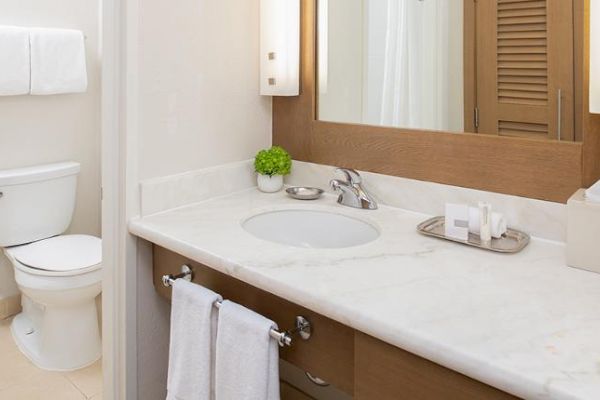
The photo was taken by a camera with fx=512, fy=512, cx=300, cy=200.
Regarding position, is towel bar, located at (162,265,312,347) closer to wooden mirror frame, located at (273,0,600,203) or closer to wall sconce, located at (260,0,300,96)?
wooden mirror frame, located at (273,0,600,203)

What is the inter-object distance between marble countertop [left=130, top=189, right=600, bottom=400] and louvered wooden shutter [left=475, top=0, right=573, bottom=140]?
288 mm

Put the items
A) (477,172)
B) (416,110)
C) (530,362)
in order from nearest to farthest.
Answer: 1. (530,362)
2. (477,172)
3. (416,110)

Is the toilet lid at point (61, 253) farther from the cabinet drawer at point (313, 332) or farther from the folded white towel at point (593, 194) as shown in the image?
the folded white towel at point (593, 194)

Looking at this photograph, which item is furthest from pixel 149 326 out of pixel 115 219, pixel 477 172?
pixel 477 172

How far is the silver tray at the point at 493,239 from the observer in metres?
1.07

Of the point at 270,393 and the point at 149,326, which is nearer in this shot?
the point at 270,393

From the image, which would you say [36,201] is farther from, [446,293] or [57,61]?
[446,293]

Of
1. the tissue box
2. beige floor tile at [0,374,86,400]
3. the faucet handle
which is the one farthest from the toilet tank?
the tissue box

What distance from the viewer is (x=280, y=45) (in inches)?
59.9

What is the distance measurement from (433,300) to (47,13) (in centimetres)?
241

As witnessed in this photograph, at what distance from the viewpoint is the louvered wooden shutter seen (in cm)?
112

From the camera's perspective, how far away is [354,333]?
893mm

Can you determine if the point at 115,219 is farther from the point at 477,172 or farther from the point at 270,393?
the point at 477,172

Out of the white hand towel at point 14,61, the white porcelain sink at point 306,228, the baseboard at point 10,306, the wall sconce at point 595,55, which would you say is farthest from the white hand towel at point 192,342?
the baseboard at point 10,306
